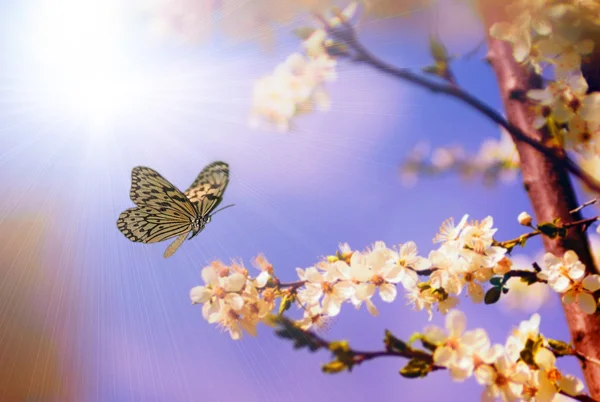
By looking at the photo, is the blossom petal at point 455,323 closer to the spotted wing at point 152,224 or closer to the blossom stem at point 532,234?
the blossom stem at point 532,234

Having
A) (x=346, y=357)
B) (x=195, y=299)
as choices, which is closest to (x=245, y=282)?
(x=195, y=299)

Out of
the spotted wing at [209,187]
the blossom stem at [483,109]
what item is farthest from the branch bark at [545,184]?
the spotted wing at [209,187]

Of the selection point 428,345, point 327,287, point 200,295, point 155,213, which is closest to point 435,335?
point 428,345

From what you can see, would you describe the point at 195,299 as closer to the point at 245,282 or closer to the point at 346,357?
the point at 245,282

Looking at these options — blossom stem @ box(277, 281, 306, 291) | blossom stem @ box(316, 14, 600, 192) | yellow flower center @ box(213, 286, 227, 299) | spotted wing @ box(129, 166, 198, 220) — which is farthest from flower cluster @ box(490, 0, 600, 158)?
spotted wing @ box(129, 166, 198, 220)

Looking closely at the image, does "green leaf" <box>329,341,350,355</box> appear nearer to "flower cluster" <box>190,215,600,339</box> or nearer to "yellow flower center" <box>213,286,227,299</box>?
"flower cluster" <box>190,215,600,339</box>

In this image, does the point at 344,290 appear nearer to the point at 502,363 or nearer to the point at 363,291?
the point at 363,291

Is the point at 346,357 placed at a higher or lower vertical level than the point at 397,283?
lower

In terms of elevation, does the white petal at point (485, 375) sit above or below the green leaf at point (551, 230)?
below
